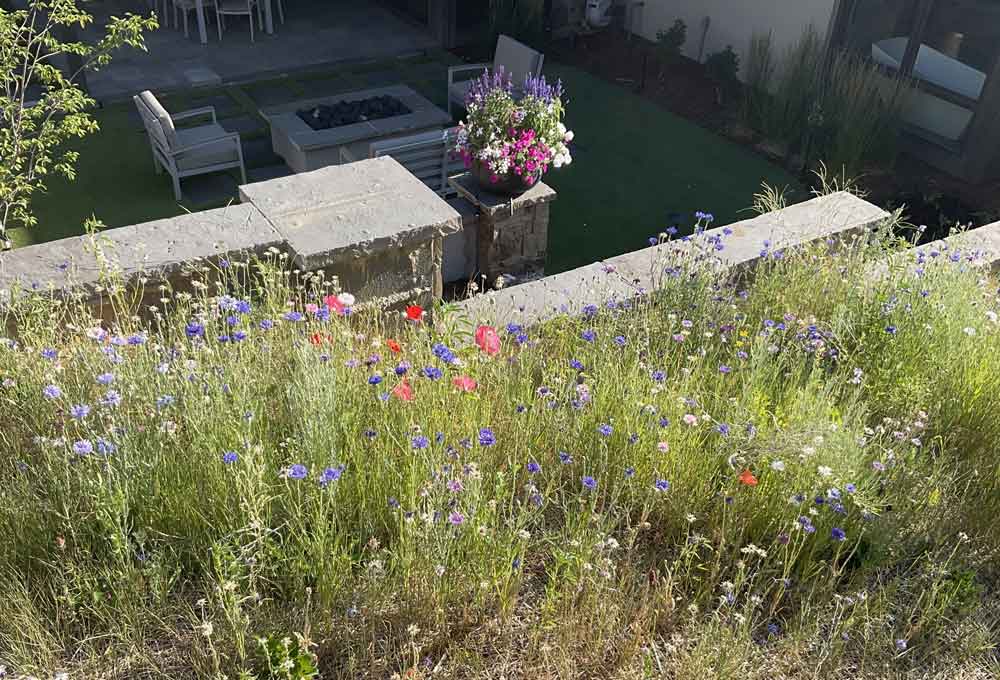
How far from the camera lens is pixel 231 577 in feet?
6.40

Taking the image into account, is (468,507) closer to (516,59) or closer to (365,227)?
(365,227)

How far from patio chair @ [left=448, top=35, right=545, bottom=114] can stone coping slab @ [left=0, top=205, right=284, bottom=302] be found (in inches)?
207

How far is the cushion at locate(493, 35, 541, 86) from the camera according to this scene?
8.08 m

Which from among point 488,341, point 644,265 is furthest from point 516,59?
point 488,341

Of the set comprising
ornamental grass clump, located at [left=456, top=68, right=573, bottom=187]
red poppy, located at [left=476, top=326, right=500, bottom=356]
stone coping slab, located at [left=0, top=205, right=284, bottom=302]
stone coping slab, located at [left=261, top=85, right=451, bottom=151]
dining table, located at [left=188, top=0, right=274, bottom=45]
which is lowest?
dining table, located at [left=188, top=0, right=274, bottom=45]

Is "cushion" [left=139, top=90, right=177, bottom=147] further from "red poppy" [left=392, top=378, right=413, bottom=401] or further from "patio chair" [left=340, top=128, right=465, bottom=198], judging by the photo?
"red poppy" [left=392, top=378, right=413, bottom=401]

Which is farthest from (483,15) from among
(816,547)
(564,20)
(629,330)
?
(816,547)

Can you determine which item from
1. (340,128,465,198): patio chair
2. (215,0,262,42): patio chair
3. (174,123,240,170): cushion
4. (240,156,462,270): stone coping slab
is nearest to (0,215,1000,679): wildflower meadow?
(240,156,462,270): stone coping slab

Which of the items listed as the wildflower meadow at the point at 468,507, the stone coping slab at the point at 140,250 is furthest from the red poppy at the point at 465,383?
the stone coping slab at the point at 140,250

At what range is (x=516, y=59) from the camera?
8.28 meters

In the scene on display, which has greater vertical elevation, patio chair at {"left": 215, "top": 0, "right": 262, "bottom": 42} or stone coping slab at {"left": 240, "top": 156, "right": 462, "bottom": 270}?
stone coping slab at {"left": 240, "top": 156, "right": 462, "bottom": 270}

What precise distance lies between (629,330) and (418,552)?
1.26m

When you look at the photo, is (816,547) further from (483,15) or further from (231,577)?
(483,15)

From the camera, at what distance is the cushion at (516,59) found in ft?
26.5
